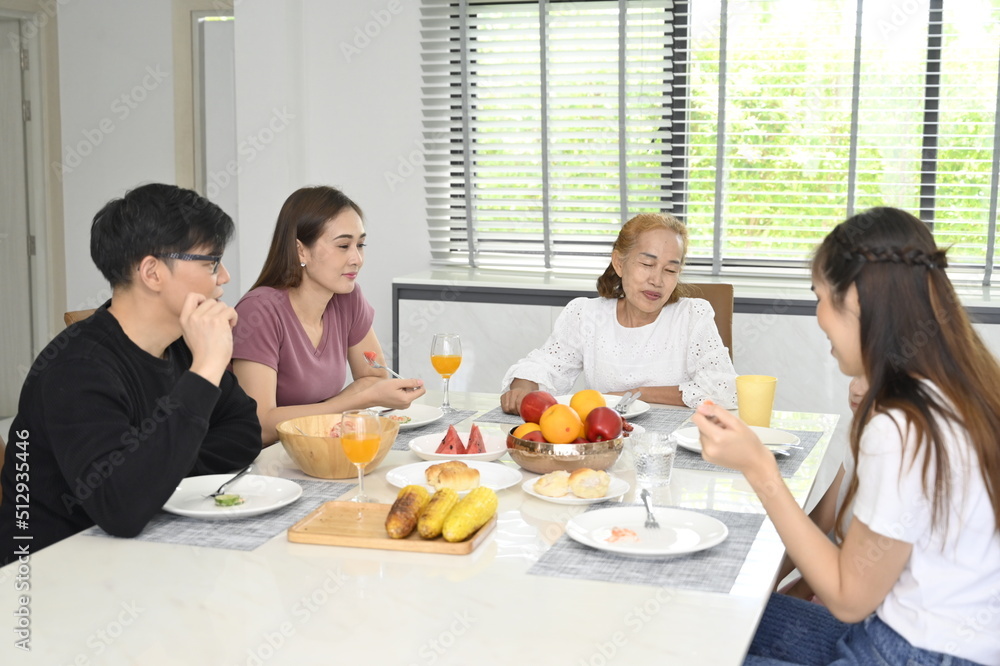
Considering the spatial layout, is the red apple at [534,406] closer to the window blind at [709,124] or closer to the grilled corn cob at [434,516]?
the grilled corn cob at [434,516]

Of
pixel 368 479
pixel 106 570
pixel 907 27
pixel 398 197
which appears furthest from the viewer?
pixel 398 197

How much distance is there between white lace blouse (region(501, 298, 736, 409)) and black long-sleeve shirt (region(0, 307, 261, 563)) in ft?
3.89

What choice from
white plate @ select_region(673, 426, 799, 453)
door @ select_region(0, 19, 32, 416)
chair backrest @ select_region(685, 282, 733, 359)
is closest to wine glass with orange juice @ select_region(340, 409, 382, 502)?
white plate @ select_region(673, 426, 799, 453)

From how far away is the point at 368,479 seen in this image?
179cm

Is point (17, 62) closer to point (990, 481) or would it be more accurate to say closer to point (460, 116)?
point (460, 116)

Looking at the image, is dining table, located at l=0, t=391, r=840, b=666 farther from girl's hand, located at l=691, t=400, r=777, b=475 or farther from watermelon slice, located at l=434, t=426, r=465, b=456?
watermelon slice, located at l=434, t=426, r=465, b=456

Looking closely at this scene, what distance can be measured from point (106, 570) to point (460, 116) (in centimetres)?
317

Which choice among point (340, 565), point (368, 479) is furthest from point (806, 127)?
point (340, 565)

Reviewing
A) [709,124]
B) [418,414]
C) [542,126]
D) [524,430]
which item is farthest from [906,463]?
[542,126]

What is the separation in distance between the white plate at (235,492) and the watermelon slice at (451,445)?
0.34 metres

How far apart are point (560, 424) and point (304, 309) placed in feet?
3.24

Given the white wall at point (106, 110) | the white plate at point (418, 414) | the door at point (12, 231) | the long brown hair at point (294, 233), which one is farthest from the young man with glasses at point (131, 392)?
the door at point (12, 231)

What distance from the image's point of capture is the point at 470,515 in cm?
143

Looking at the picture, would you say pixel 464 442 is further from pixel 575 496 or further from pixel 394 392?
pixel 575 496
